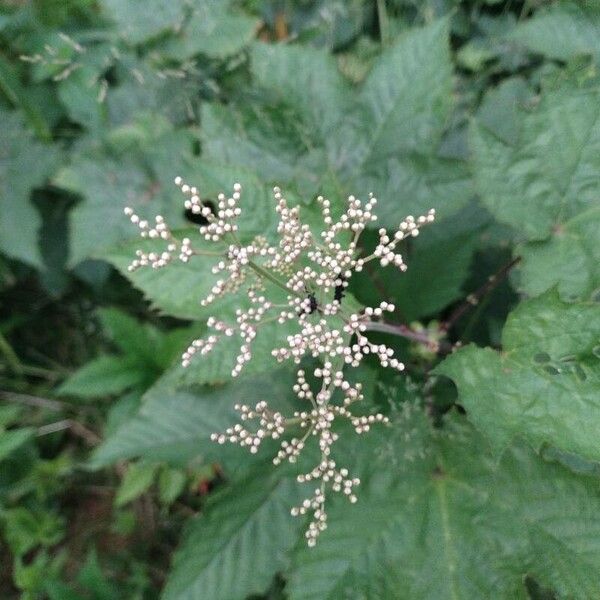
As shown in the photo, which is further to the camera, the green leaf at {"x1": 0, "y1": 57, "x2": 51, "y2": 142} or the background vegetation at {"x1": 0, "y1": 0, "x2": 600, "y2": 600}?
the green leaf at {"x1": 0, "y1": 57, "x2": 51, "y2": 142}

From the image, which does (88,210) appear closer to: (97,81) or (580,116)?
(97,81)

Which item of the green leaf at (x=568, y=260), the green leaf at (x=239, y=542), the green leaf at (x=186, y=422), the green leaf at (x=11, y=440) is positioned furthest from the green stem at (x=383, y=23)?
the green leaf at (x=11, y=440)

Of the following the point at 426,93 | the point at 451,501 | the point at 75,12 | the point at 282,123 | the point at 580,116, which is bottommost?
the point at 451,501

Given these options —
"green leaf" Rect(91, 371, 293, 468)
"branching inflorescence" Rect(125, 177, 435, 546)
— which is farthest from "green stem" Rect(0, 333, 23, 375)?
"branching inflorescence" Rect(125, 177, 435, 546)

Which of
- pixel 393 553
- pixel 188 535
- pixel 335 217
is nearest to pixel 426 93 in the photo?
pixel 335 217

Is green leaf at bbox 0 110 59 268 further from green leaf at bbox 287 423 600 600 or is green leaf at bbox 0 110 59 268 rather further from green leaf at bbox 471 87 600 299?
green leaf at bbox 471 87 600 299

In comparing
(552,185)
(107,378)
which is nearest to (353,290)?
(552,185)
